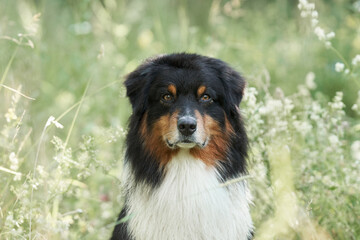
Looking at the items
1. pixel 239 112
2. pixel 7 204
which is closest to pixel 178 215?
pixel 239 112

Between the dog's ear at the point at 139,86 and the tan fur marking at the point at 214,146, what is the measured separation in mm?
509

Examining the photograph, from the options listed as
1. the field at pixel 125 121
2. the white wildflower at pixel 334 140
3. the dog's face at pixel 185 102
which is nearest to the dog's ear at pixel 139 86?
the dog's face at pixel 185 102

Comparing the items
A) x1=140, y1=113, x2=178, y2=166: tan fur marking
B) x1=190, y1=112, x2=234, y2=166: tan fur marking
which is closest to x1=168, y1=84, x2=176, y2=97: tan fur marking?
x1=140, y1=113, x2=178, y2=166: tan fur marking

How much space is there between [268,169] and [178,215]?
3.17 ft

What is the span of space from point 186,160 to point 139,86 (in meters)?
0.67

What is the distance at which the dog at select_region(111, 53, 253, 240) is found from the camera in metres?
4.20

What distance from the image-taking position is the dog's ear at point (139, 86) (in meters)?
4.32

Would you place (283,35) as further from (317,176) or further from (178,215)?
(178,215)

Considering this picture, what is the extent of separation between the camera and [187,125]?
3947 mm

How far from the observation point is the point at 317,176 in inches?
195

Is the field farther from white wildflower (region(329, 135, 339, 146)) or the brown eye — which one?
the brown eye

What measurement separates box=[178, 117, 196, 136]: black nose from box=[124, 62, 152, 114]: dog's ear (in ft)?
1.53

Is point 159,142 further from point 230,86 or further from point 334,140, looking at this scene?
point 334,140

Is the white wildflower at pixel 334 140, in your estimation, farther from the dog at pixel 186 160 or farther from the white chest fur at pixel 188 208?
the white chest fur at pixel 188 208
